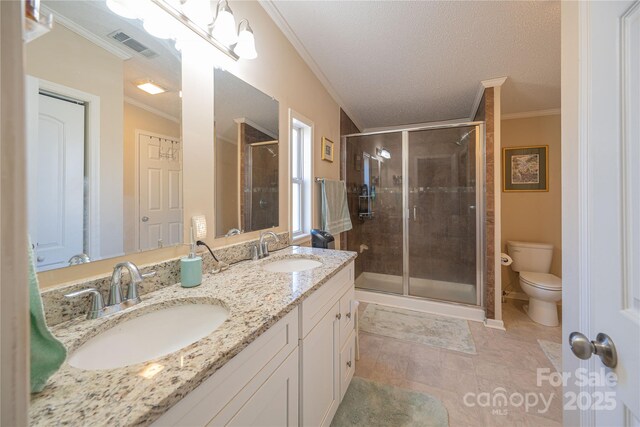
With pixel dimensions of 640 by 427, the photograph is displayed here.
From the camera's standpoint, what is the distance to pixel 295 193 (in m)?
2.10

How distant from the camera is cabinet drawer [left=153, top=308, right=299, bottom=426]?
0.48m

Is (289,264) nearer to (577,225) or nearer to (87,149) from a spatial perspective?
(87,149)

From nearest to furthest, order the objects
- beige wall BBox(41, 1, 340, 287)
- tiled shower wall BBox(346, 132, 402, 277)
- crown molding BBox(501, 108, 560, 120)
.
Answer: beige wall BBox(41, 1, 340, 287)
crown molding BBox(501, 108, 560, 120)
tiled shower wall BBox(346, 132, 402, 277)

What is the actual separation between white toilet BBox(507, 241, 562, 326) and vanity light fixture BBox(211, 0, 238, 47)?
3.10 metres

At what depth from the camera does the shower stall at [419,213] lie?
2.61 meters

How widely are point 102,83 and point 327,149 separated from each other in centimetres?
187

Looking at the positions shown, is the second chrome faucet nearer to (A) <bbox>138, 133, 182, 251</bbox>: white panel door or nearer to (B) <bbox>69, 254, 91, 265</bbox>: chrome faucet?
(A) <bbox>138, 133, 182, 251</bbox>: white panel door

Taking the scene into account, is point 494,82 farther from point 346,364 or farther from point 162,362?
point 162,362

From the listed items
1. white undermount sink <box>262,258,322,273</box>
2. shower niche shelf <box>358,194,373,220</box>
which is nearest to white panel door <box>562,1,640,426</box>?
white undermount sink <box>262,258,322,273</box>

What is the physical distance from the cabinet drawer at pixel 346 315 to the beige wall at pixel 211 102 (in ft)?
2.13

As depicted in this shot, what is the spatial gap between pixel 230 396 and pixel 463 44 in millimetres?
2422

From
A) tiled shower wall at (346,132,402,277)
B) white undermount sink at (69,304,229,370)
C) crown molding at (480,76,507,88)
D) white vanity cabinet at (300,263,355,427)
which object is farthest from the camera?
tiled shower wall at (346,132,402,277)

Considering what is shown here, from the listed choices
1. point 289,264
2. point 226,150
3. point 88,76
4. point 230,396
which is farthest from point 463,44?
point 230,396

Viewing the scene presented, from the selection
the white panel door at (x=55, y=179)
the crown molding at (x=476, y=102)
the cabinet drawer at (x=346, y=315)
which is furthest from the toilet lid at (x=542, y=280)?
the white panel door at (x=55, y=179)
